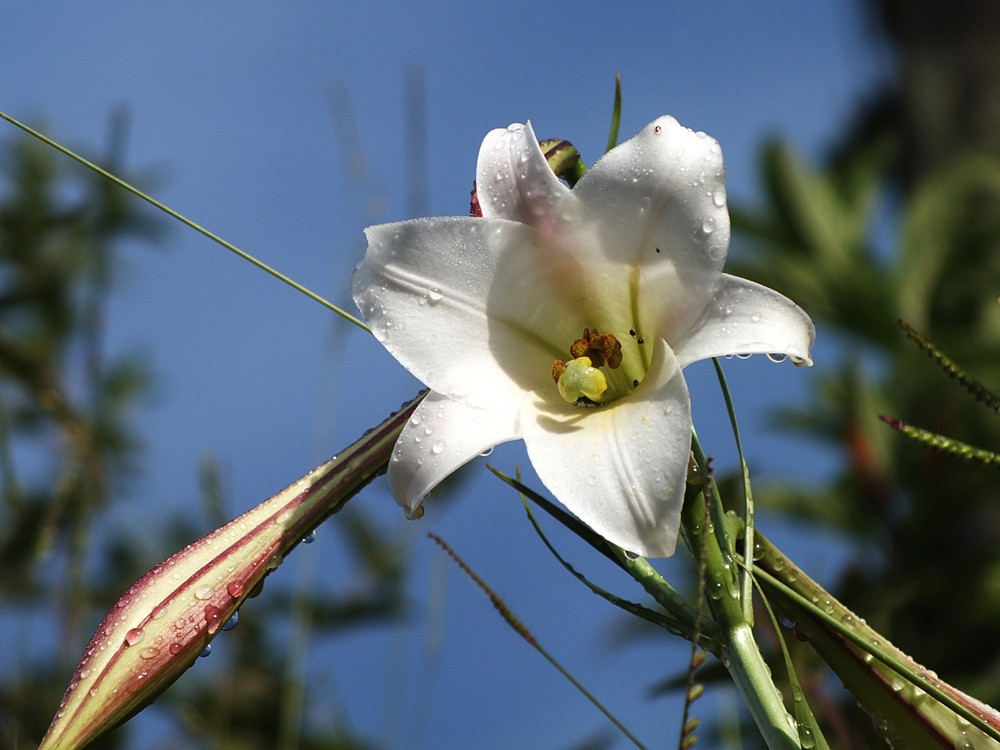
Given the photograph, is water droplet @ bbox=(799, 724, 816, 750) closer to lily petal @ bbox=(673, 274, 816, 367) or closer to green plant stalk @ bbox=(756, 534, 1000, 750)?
green plant stalk @ bbox=(756, 534, 1000, 750)

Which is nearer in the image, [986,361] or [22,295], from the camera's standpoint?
[22,295]

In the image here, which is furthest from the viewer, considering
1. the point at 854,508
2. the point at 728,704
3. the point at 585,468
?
the point at 854,508

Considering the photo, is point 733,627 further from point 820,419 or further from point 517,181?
point 820,419

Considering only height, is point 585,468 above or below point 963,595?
above

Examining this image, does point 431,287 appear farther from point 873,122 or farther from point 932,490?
point 873,122

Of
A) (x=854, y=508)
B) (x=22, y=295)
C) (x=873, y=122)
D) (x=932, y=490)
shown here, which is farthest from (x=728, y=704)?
(x=873, y=122)


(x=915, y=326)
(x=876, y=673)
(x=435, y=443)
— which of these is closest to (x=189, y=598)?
(x=435, y=443)
